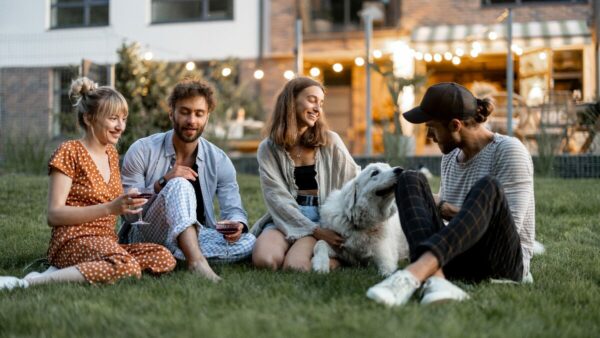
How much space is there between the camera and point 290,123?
4789 millimetres

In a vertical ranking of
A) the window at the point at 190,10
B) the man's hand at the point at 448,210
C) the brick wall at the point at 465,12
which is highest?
the window at the point at 190,10

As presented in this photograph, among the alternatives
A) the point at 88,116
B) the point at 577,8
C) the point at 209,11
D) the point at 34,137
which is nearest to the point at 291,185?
the point at 88,116

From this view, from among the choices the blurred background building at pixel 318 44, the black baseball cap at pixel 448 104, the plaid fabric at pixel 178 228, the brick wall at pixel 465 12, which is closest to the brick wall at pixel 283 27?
the blurred background building at pixel 318 44

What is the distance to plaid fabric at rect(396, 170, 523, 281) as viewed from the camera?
3271 mm

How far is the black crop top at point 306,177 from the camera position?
4941mm

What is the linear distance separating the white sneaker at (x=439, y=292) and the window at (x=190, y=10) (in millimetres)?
16613

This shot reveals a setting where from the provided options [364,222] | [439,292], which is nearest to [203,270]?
[364,222]

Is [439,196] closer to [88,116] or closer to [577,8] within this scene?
[88,116]

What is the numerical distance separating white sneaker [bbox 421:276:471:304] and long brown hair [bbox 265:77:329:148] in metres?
1.77

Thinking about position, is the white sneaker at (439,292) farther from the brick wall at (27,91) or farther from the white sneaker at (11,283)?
the brick wall at (27,91)

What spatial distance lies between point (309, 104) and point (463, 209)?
1.70 metres

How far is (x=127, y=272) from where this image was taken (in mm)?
3918

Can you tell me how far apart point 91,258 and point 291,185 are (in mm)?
1503

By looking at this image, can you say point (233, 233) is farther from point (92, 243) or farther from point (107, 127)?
point (107, 127)
